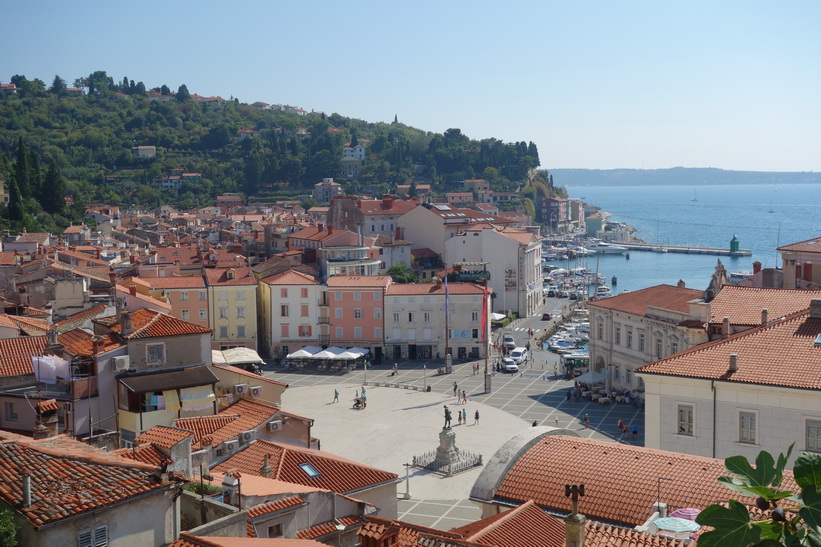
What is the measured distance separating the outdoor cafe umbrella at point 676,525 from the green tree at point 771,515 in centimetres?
760

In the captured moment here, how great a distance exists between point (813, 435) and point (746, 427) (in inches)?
54.5

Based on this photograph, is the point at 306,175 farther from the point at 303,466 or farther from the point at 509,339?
the point at 303,466

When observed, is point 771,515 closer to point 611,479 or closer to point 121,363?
point 611,479

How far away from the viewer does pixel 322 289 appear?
58.8 meters

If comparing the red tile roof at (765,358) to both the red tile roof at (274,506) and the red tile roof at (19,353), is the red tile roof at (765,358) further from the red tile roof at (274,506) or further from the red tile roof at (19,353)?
the red tile roof at (19,353)

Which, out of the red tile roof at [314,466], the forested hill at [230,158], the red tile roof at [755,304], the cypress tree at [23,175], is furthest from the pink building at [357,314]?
the forested hill at [230,158]

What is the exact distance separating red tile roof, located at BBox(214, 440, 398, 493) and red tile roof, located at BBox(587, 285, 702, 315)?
23.0m

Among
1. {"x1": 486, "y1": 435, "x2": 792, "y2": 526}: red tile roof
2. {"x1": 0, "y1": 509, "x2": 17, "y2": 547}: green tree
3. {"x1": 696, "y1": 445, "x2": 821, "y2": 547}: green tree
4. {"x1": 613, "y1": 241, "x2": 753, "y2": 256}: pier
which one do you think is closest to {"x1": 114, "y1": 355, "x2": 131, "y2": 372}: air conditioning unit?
{"x1": 486, "y1": 435, "x2": 792, "y2": 526}: red tile roof

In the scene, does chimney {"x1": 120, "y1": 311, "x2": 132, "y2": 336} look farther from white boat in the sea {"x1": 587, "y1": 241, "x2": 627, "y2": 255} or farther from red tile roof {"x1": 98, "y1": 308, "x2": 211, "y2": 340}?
white boat in the sea {"x1": 587, "y1": 241, "x2": 627, "y2": 255}

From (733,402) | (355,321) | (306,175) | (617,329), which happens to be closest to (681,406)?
(733,402)

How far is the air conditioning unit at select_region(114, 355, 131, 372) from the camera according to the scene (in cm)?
2517

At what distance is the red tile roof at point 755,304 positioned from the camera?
2592 centimetres

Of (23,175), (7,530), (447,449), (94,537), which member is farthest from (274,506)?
(23,175)

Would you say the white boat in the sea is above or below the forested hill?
below
